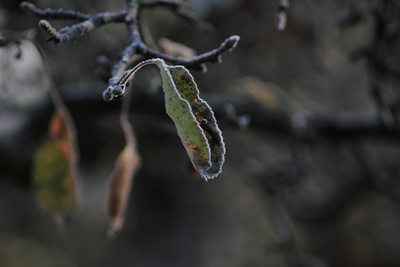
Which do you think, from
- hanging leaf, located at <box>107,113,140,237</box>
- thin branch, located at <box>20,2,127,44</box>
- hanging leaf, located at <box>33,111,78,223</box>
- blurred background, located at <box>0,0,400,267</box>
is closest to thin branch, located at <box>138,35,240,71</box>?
thin branch, located at <box>20,2,127,44</box>

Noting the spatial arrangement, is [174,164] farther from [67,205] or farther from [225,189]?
[67,205]

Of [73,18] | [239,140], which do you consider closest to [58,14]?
[73,18]

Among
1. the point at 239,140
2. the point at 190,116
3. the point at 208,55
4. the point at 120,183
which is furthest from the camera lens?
the point at 239,140

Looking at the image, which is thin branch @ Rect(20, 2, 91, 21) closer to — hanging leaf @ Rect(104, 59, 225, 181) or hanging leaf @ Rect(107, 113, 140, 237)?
hanging leaf @ Rect(104, 59, 225, 181)

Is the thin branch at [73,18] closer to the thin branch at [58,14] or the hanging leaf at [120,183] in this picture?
the thin branch at [58,14]

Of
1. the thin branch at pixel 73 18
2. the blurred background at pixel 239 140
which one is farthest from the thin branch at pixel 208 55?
the blurred background at pixel 239 140

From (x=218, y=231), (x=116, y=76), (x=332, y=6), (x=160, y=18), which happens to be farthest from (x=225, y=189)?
(x=116, y=76)

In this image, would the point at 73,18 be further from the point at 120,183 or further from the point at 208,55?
the point at 120,183

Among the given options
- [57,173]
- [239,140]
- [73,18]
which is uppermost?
[73,18]
